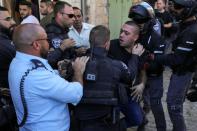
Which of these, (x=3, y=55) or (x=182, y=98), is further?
(x=182, y=98)

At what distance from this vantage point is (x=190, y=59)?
4500mm

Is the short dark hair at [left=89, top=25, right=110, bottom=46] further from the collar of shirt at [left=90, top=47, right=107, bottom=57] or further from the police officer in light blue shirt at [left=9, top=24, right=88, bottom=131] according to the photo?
the police officer in light blue shirt at [left=9, top=24, right=88, bottom=131]

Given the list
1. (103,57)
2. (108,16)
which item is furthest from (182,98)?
(108,16)

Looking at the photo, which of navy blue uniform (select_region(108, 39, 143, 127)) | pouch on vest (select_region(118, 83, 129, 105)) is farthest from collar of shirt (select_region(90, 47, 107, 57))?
navy blue uniform (select_region(108, 39, 143, 127))

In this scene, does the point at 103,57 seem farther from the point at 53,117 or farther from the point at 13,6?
the point at 13,6

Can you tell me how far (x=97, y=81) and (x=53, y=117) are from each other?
1.75ft

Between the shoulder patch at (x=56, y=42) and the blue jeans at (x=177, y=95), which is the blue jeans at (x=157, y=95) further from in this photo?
the shoulder patch at (x=56, y=42)

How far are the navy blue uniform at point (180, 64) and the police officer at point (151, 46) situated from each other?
161 millimetres

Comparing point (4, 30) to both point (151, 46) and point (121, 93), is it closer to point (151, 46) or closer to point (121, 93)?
point (151, 46)

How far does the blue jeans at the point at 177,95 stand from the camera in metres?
4.65

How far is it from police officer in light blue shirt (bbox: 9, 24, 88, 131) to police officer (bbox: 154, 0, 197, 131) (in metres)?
1.82

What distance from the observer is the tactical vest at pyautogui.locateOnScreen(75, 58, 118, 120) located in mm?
3244

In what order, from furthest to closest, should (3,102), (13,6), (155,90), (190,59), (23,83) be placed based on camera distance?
(13,6) < (155,90) < (190,59) < (3,102) < (23,83)

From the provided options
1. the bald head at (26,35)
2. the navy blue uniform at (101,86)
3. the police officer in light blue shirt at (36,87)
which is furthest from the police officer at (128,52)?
the bald head at (26,35)
